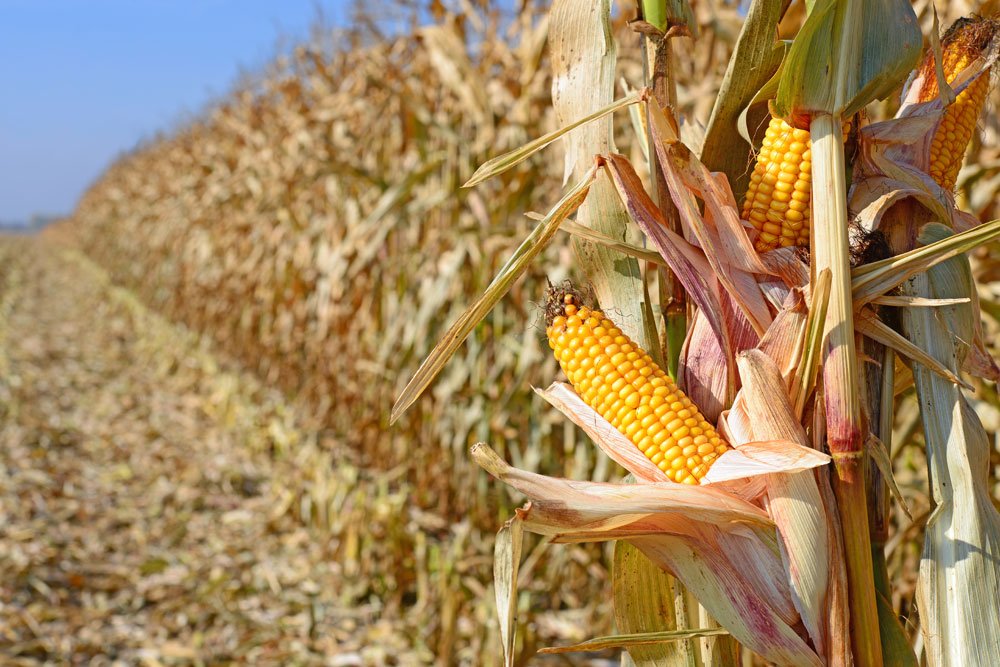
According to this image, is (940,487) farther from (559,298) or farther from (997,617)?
(559,298)

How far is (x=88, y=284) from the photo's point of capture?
15438 mm

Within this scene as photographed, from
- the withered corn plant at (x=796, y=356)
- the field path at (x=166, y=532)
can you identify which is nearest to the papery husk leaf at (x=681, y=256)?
the withered corn plant at (x=796, y=356)

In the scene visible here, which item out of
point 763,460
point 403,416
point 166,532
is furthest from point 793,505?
point 166,532

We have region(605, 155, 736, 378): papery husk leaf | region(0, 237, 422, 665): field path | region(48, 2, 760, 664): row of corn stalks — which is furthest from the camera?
region(0, 237, 422, 665): field path

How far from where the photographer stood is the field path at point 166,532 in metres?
2.83

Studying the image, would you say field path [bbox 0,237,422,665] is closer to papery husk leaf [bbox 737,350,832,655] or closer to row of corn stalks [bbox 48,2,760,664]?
row of corn stalks [bbox 48,2,760,664]

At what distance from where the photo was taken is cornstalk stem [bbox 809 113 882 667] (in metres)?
0.61

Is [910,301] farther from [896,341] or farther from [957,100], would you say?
[957,100]

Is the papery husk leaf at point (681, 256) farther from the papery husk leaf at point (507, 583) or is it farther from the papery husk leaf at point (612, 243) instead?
the papery husk leaf at point (507, 583)

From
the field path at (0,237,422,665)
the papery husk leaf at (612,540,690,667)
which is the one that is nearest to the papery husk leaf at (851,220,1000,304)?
the papery husk leaf at (612,540,690,667)

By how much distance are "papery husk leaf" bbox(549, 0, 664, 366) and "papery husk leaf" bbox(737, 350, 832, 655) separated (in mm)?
167

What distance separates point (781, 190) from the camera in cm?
67

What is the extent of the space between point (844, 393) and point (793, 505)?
100 mm

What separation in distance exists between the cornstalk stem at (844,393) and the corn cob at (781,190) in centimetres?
4
